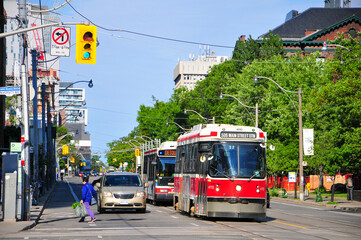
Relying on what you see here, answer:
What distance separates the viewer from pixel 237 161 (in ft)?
72.3

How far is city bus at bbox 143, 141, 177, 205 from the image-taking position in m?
35.6

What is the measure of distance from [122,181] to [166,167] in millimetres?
8625

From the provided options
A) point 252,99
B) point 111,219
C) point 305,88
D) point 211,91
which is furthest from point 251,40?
point 111,219

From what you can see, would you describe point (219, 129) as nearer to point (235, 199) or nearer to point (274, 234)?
point (235, 199)

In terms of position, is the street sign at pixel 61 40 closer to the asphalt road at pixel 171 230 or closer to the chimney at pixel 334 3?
the asphalt road at pixel 171 230

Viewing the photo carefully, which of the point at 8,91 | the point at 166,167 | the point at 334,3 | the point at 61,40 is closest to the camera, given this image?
the point at 61,40

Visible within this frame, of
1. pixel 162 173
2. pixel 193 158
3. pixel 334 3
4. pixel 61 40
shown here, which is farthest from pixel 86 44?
pixel 334 3

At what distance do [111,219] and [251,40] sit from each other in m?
72.8

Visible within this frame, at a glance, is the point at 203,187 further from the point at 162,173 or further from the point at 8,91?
the point at 162,173

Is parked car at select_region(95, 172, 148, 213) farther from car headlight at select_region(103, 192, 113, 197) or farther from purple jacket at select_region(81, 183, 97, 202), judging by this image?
purple jacket at select_region(81, 183, 97, 202)

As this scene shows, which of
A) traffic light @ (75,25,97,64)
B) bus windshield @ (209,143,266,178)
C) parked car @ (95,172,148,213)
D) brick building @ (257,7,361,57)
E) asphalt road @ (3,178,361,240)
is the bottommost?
asphalt road @ (3,178,361,240)

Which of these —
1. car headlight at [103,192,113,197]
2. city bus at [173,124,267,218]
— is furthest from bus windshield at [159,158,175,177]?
city bus at [173,124,267,218]

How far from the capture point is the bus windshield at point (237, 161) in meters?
22.0

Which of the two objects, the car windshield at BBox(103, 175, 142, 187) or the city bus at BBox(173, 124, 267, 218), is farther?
the car windshield at BBox(103, 175, 142, 187)
